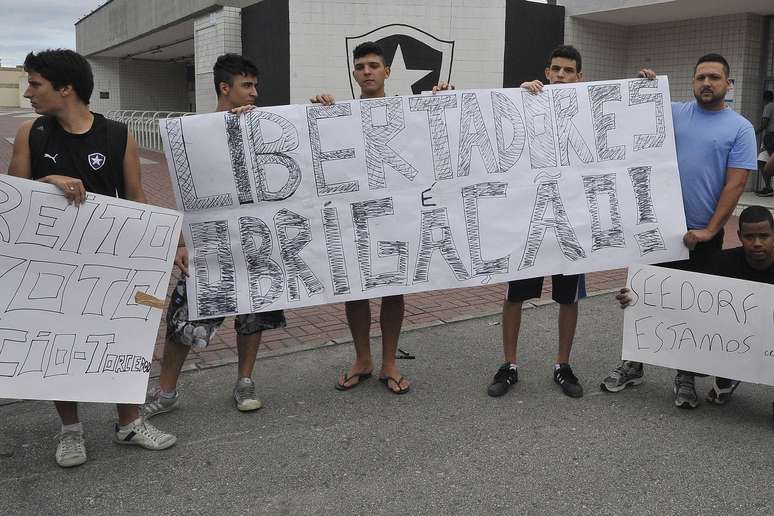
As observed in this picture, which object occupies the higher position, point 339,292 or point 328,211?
point 328,211

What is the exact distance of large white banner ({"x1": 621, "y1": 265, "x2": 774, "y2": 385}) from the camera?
3.56m

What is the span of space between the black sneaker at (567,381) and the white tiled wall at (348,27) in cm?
894

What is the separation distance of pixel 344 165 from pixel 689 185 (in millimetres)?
1955

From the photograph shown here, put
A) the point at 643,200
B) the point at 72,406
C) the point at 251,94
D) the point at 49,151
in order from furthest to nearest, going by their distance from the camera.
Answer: the point at 643,200 → the point at 251,94 → the point at 72,406 → the point at 49,151

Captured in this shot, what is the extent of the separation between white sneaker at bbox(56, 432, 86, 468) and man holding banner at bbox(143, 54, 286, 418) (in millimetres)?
454

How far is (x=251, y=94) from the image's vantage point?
366 cm

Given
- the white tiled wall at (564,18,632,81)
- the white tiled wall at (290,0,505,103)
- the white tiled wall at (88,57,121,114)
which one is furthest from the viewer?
the white tiled wall at (88,57,121,114)

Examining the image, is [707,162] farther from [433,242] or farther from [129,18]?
[129,18]

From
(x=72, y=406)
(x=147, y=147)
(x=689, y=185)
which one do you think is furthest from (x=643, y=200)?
(x=147, y=147)

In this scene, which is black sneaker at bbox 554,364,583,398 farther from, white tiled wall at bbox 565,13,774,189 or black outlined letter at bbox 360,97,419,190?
white tiled wall at bbox 565,13,774,189

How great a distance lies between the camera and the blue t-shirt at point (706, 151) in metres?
3.62

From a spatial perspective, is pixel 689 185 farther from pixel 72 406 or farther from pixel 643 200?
pixel 72 406

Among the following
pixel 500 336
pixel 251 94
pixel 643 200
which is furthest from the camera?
pixel 500 336

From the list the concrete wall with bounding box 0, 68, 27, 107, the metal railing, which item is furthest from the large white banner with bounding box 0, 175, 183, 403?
the concrete wall with bounding box 0, 68, 27, 107
